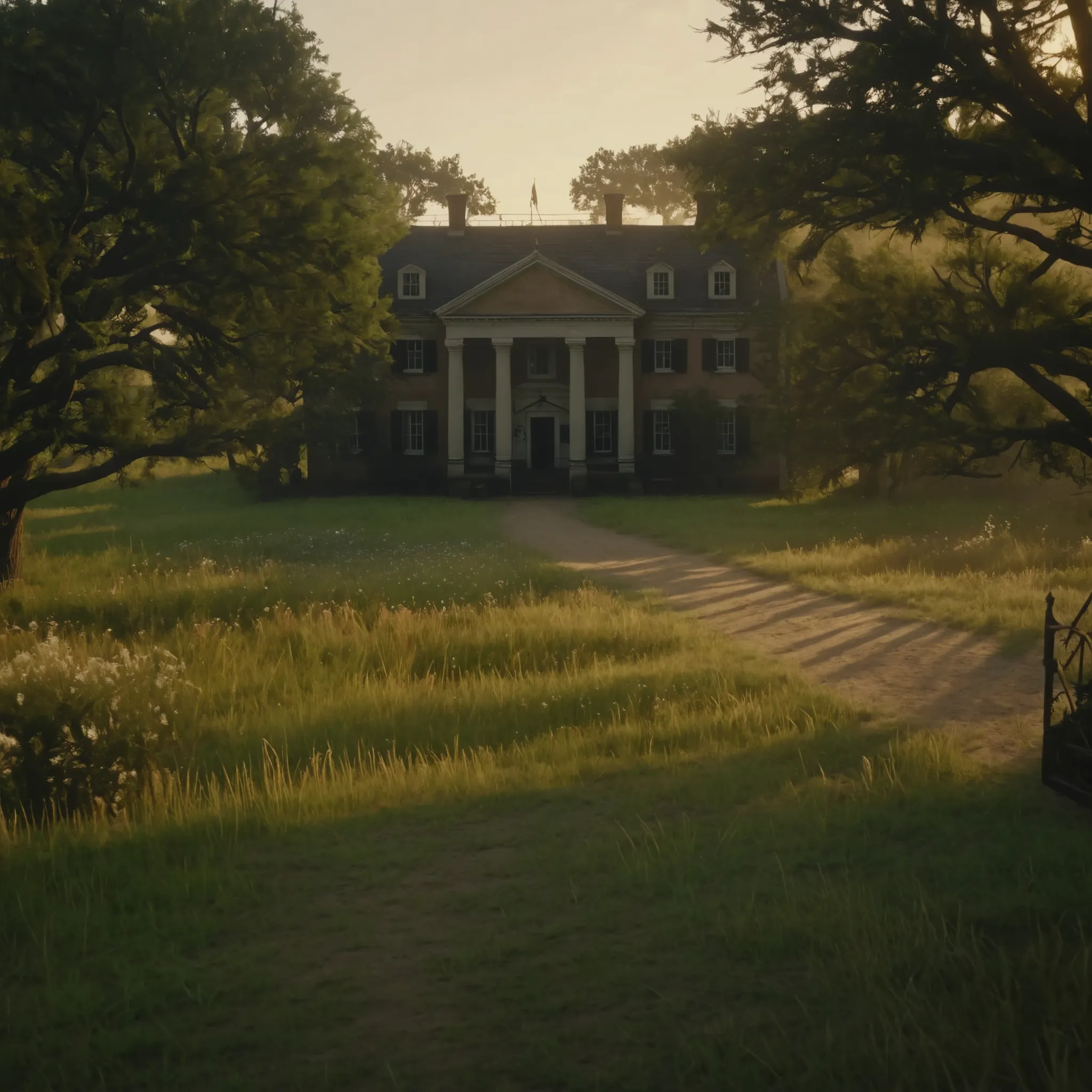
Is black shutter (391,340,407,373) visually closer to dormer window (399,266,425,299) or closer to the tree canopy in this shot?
dormer window (399,266,425,299)

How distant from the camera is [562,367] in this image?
4975cm

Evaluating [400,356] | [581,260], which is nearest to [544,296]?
[581,260]

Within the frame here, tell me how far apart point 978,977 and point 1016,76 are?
9161mm

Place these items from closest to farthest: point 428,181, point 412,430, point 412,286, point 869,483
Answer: point 869,483 → point 412,430 → point 412,286 → point 428,181

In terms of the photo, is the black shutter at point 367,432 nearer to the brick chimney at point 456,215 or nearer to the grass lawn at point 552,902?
the brick chimney at point 456,215

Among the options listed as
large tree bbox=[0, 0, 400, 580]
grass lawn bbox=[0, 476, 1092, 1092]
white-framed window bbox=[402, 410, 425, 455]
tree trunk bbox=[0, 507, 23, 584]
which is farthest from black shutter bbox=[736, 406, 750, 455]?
grass lawn bbox=[0, 476, 1092, 1092]

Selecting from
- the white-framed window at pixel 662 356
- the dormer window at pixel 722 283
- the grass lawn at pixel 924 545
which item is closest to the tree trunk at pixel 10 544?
the grass lawn at pixel 924 545

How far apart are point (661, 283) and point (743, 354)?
14.4 feet

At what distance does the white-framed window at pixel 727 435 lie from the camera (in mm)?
48344

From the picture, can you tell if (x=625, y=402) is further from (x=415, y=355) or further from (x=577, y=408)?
(x=415, y=355)

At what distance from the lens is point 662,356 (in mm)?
49156

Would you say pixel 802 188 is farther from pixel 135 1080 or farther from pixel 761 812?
pixel 135 1080

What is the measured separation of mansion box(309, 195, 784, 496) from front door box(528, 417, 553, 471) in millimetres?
47

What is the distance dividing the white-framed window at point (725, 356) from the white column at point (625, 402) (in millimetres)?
3693
